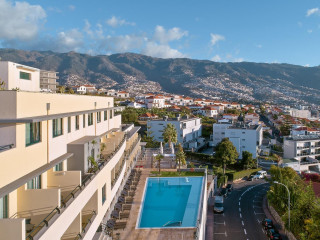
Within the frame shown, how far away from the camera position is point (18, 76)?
51.8 feet

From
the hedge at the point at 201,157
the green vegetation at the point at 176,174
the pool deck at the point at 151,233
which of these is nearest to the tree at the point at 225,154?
the hedge at the point at 201,157

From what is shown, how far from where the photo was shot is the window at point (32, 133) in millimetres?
9532

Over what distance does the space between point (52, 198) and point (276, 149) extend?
2661 inches

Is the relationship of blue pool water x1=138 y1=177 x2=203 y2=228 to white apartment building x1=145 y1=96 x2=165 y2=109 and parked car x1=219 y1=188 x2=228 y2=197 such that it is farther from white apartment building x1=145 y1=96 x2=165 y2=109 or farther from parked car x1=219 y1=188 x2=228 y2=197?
white apartment building x1=145 y1=96 x2=165 y2=109

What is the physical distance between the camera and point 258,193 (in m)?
40.2

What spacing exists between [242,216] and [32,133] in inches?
1039

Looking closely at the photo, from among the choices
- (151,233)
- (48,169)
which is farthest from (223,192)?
(48,169)

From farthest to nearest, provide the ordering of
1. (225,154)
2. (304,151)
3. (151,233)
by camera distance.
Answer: (304,151) → (225,154) → (151,233)

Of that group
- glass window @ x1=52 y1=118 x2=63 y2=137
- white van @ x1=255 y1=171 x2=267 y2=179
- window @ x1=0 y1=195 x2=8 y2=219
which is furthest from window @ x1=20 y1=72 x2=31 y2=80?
white van @ x1=255 y1=171 x2=267 y2=179

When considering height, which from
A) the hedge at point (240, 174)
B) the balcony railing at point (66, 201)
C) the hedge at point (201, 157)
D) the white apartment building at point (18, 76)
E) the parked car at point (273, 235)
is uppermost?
the white apartment building at point (18, 76)

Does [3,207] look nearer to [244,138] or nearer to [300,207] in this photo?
[300,207]

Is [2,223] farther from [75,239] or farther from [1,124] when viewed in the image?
[75,239]

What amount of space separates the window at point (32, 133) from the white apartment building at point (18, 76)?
443 centimetres

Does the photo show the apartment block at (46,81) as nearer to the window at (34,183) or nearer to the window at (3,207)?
the window at (34,183)
